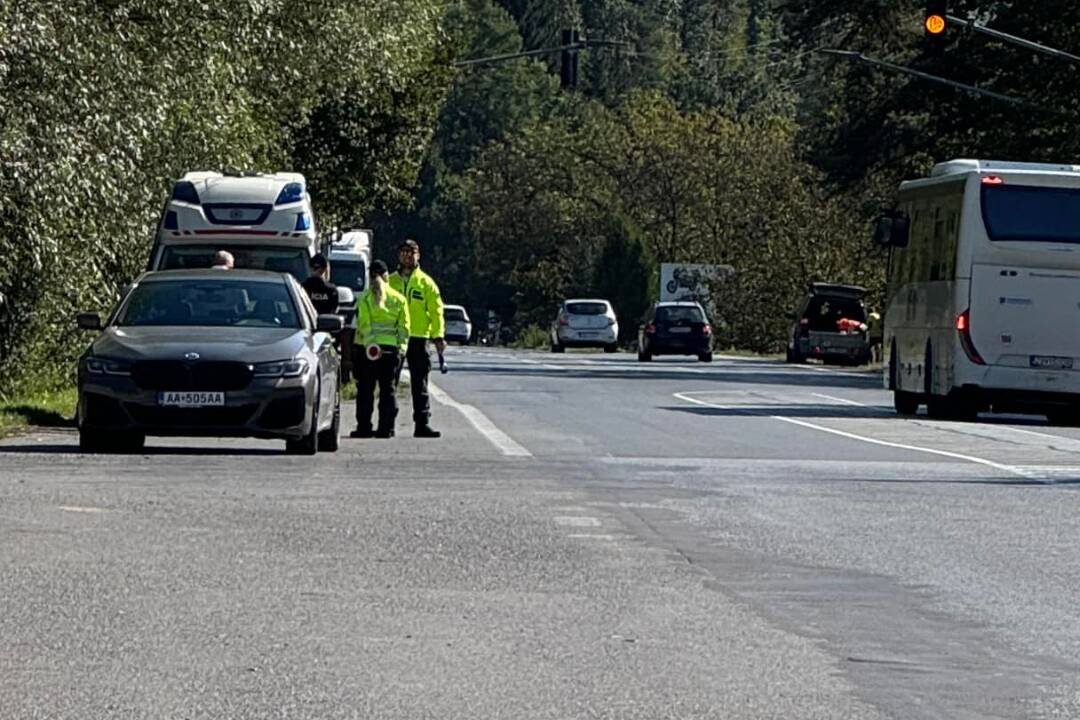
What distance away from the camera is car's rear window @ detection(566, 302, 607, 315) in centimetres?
7900

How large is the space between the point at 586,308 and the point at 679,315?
14269 mm

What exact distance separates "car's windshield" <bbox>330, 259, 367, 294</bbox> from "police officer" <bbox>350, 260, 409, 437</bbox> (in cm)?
2312

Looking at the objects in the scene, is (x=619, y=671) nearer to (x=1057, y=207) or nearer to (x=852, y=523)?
(x=852, y=523)

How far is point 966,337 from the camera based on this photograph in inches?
1303

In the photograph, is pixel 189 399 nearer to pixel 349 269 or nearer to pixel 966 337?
pixel 966 337

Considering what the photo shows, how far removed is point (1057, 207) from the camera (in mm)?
33406

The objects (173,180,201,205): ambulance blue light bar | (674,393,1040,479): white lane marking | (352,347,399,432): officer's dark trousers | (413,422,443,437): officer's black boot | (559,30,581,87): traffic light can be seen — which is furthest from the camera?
(559,30,581,87): traffic light

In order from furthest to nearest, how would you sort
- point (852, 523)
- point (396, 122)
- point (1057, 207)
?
1. point (396, 122)
2. point (1057, 207)
3. point (852, 523)

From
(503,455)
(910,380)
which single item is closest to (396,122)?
(910,380)

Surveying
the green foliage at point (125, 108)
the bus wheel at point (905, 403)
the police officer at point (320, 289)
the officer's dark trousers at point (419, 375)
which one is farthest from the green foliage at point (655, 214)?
the officer's dark trousers at point (419, 375)

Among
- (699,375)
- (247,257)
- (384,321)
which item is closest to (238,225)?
(247,257)

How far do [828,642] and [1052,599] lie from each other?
2.02m

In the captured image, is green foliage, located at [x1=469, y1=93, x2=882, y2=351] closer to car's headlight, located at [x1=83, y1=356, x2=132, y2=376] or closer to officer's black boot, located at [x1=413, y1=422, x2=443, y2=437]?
officer's black boot, located at [x1=413, y1=422, x2=443, y2=437]

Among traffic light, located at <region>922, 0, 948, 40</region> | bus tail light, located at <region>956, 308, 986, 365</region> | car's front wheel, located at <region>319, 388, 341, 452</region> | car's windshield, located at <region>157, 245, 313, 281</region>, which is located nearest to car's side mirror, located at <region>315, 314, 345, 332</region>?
car's front wheel, located at <region>319, 388, 341, 452</region>
